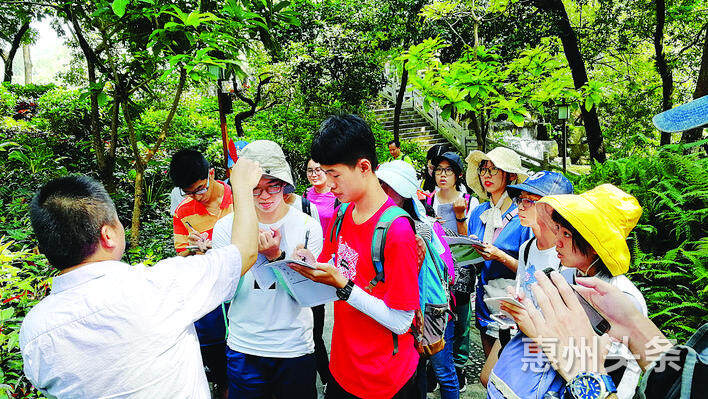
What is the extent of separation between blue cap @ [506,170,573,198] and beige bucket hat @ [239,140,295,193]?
1.65 m

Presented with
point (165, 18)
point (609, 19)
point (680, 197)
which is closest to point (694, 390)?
point (680, 197)

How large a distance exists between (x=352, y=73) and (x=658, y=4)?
7.59 m

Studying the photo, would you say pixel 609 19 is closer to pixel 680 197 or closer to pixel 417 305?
pixel 680 197

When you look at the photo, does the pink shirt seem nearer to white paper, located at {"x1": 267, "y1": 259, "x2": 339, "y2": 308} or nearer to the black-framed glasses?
the black-framed glasses

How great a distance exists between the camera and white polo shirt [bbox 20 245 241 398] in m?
1.23

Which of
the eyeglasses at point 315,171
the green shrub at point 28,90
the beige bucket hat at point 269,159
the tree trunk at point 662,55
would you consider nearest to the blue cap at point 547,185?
the beige bucket hat at point 269,159

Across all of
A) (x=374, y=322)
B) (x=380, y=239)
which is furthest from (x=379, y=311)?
(x=380, y=239)

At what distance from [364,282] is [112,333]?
3.66 feet

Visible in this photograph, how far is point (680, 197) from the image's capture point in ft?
12.5

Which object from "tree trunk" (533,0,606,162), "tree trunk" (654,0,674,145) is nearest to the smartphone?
"tree trunk" (533,0,606,162)

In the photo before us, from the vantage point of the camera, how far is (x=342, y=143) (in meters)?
1.90

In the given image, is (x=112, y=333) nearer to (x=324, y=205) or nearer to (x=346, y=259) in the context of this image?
(x=346, y=259)

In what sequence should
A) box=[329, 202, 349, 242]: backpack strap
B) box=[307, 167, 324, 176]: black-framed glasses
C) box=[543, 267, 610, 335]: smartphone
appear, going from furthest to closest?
box=[307, 167, 324, 176]: black-framed glasses < box=[329, 202, 349, 242]: backpack strap < box=[543, 267, 610, 335]: smartphone

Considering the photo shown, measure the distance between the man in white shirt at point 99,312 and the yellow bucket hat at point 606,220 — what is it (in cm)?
155
